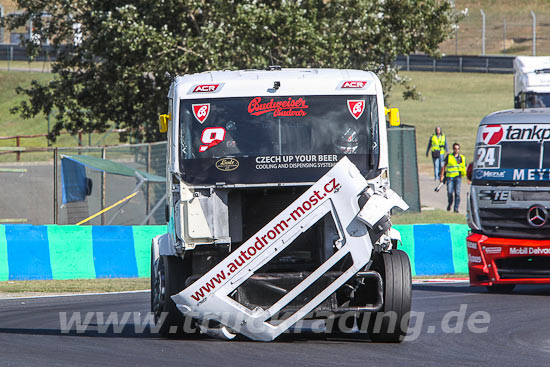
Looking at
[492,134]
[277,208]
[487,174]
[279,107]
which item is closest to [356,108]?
[279,107]

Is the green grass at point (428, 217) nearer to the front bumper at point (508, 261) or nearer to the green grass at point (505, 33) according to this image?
the front bumper at point (508, 261)

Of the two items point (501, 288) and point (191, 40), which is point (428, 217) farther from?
point (501, 288)

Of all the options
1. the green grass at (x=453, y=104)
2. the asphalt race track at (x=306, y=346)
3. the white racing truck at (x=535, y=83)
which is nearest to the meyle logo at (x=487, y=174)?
the asphalt race track at (x=306, y=346)

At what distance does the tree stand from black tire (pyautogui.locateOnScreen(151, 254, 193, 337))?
14812 millimetres

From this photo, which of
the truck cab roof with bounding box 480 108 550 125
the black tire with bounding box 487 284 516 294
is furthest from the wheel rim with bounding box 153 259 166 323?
the black tire with bounding box 487 284 516 294

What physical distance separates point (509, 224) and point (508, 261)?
0.55 m

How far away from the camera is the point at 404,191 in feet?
89.8

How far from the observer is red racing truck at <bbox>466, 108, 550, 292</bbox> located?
1523cm

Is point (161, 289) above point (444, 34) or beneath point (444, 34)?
beneath

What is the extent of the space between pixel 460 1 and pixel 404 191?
57.8 meters

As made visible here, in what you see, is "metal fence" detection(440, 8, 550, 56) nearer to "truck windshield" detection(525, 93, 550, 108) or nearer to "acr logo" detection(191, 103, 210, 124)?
"truck windshield" detection(525, 93, 550, 108)

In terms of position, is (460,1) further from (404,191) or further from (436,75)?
(404,191)

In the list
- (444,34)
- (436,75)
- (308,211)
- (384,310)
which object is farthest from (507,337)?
(436,75)

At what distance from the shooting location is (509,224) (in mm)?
15461
